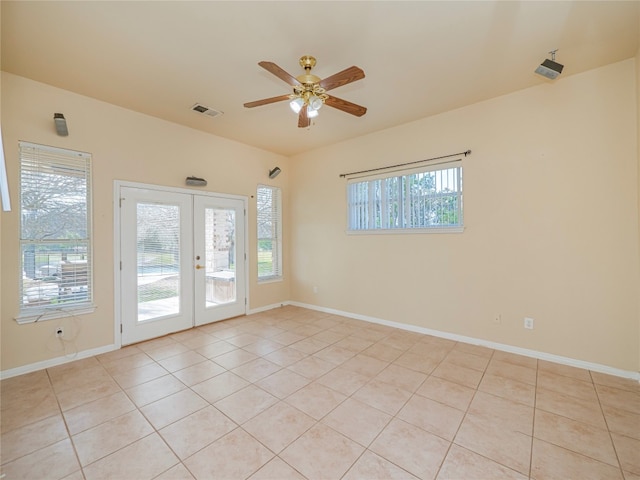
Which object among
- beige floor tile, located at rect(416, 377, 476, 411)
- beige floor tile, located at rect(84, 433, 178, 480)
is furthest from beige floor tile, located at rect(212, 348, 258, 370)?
beige floor tile, located at rect(416, 377, 476, 411)

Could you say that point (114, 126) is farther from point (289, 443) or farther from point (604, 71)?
point (604, 71)

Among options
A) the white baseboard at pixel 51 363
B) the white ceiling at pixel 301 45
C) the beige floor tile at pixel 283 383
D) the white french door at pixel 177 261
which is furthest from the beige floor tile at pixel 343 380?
the white ceiling at pixel 301 45

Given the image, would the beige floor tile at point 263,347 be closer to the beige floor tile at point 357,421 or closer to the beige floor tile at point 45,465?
the beige floor tile at point 357,421

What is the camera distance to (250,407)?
2.31 m

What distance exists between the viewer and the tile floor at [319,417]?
67.8 inches

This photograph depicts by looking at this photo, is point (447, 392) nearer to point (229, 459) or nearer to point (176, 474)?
point (229, 459)

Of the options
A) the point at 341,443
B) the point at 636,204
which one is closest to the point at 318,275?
the point at 341,443

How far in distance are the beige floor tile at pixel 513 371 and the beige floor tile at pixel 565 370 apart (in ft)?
0.55

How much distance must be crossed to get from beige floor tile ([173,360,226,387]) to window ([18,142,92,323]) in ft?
5.01

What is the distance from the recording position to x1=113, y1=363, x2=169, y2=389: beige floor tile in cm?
272

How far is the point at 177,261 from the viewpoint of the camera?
4.08 m

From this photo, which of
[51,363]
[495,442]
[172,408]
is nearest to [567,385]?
[495,442]

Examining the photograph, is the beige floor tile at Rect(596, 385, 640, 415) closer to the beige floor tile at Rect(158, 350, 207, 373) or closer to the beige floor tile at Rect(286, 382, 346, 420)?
the beige floor tile at Rect(286, 382, 346, 420)

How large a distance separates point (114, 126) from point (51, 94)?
60 centimetres
